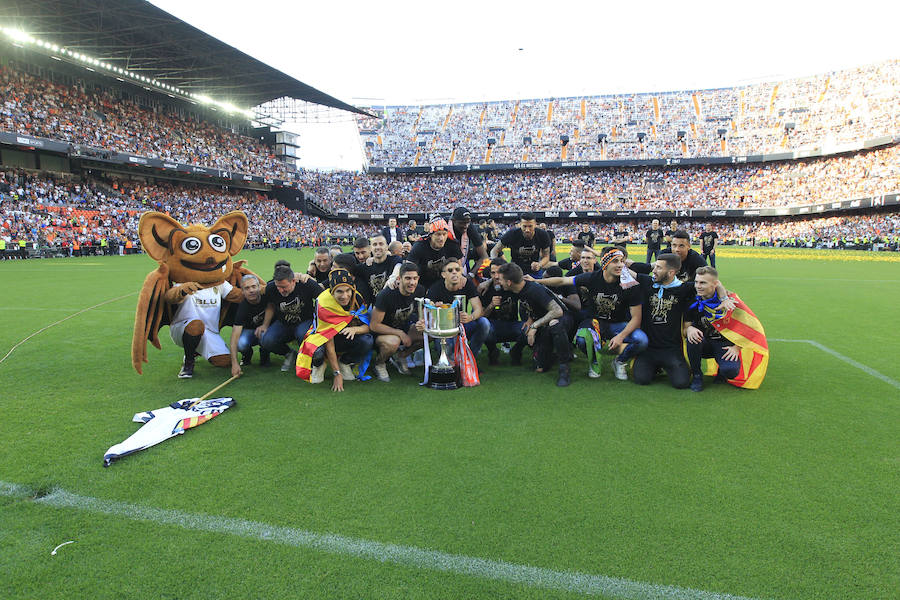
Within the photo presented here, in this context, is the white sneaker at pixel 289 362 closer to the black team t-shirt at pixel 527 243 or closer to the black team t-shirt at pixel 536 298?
the black team t-shirt at pixel 536 298

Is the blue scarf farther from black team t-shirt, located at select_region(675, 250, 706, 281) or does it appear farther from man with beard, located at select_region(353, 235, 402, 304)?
man with beard, located at select_region(353, 235, 402, 304)

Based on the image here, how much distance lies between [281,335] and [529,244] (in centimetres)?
390

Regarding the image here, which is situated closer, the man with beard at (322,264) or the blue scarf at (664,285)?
the blue scarf at (664,285)

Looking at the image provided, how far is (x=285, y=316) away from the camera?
6.00m

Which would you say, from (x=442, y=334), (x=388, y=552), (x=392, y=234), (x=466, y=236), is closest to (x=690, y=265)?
(x=466, y=236)

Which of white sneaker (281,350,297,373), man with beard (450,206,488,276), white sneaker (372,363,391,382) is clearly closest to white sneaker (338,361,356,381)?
white sneaker (372,363,391,382)

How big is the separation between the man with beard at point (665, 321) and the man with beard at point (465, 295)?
5.96 feet

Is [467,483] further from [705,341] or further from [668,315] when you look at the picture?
[705,341]

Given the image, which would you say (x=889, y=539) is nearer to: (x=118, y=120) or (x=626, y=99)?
(x=118, y=120)

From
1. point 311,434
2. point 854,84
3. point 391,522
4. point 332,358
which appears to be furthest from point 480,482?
point 854,84

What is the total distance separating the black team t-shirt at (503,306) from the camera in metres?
6.26

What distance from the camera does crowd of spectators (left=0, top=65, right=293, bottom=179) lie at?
28.5m

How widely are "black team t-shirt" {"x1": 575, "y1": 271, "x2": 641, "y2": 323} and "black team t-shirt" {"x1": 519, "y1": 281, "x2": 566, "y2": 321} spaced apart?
514mm

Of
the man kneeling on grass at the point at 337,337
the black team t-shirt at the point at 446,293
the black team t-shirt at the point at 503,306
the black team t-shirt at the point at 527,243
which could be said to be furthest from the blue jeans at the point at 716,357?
the man kneeling on grass at the point at 337,337
